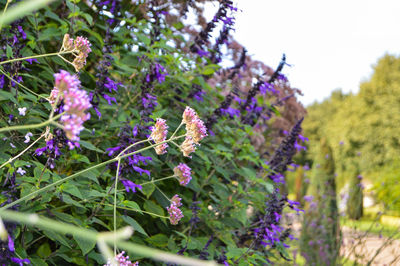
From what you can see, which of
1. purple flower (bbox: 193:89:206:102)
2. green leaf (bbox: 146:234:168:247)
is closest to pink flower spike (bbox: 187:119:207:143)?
green leaf (bbox: 146:234:168:247)

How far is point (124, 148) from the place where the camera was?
6.98 ft

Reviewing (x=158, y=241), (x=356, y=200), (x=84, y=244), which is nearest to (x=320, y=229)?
(x=356, y=200)

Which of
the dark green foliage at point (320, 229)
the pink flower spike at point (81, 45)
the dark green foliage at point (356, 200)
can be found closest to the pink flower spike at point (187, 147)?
the pink flower spike at point (81, 45)

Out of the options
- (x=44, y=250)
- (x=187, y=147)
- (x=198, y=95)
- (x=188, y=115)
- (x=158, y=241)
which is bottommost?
(x=44, y=250)

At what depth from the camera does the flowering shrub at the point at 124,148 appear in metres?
1.82

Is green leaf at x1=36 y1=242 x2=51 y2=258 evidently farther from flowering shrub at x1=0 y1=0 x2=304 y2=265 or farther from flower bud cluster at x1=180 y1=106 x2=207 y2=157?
flower bud cluster at x1=180 y1=106 x2=207 y2=157

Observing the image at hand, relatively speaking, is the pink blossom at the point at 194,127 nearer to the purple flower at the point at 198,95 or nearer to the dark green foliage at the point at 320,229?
the purple flower at the point at 198,95

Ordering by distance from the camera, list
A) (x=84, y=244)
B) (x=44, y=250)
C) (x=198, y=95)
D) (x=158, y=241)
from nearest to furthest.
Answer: (x=84, y=244), (x=44, y=250), (x=158, y=241), (x=198, y=95)

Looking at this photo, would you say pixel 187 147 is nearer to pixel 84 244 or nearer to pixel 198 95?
pixel 84 244

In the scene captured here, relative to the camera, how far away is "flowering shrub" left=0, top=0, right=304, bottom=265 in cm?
182

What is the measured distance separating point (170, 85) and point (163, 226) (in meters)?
1.18

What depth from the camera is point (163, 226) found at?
2693mm

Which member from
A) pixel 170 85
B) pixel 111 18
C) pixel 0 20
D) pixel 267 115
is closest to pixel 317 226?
pixel 267 115

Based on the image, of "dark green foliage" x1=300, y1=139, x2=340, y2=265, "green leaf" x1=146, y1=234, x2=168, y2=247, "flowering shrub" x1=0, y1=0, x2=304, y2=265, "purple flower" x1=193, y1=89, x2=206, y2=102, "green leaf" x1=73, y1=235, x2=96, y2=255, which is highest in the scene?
"purple flower" x1=193, y1=89, x2=206, y2=102
